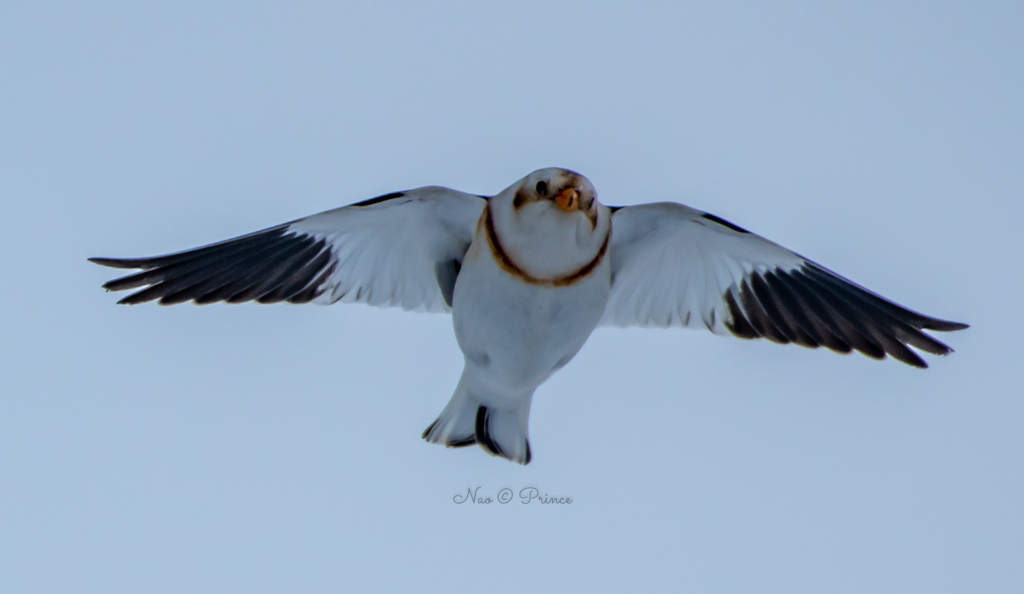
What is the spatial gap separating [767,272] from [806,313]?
0.32 meters

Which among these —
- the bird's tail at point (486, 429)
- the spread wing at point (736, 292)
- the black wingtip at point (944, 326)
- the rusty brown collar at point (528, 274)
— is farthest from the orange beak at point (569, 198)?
the black wingtip at point (944, 326)

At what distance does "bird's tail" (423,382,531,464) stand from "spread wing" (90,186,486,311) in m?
0.62

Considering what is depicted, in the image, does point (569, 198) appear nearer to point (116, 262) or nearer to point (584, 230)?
point (584, 230)

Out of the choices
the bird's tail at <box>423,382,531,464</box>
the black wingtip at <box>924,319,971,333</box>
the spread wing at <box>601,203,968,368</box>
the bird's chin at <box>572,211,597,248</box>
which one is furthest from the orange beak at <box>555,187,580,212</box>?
the black wingtip at <box>924,319,971,333</box>

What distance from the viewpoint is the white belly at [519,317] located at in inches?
173

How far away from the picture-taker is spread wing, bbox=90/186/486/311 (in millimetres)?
4750

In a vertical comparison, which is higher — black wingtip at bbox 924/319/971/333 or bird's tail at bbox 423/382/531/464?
black wingtip at bbox 924/319/971/333

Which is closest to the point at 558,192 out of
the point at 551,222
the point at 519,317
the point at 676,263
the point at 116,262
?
the point at 551,222

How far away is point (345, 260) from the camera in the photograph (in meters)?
5.16

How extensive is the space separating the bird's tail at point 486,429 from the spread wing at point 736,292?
31.9 inches

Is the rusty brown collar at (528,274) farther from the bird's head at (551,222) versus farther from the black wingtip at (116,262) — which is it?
the black wingtip at (116,262)

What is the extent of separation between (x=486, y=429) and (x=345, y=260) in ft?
4.18

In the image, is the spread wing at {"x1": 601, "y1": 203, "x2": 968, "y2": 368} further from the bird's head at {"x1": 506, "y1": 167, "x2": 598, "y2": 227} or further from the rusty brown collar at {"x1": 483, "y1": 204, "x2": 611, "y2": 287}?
the bird's head at {"x1": 506, "y1": 167, "x2": 598, "y2": 227}

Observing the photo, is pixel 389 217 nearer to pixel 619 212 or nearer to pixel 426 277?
pixel 426 277
